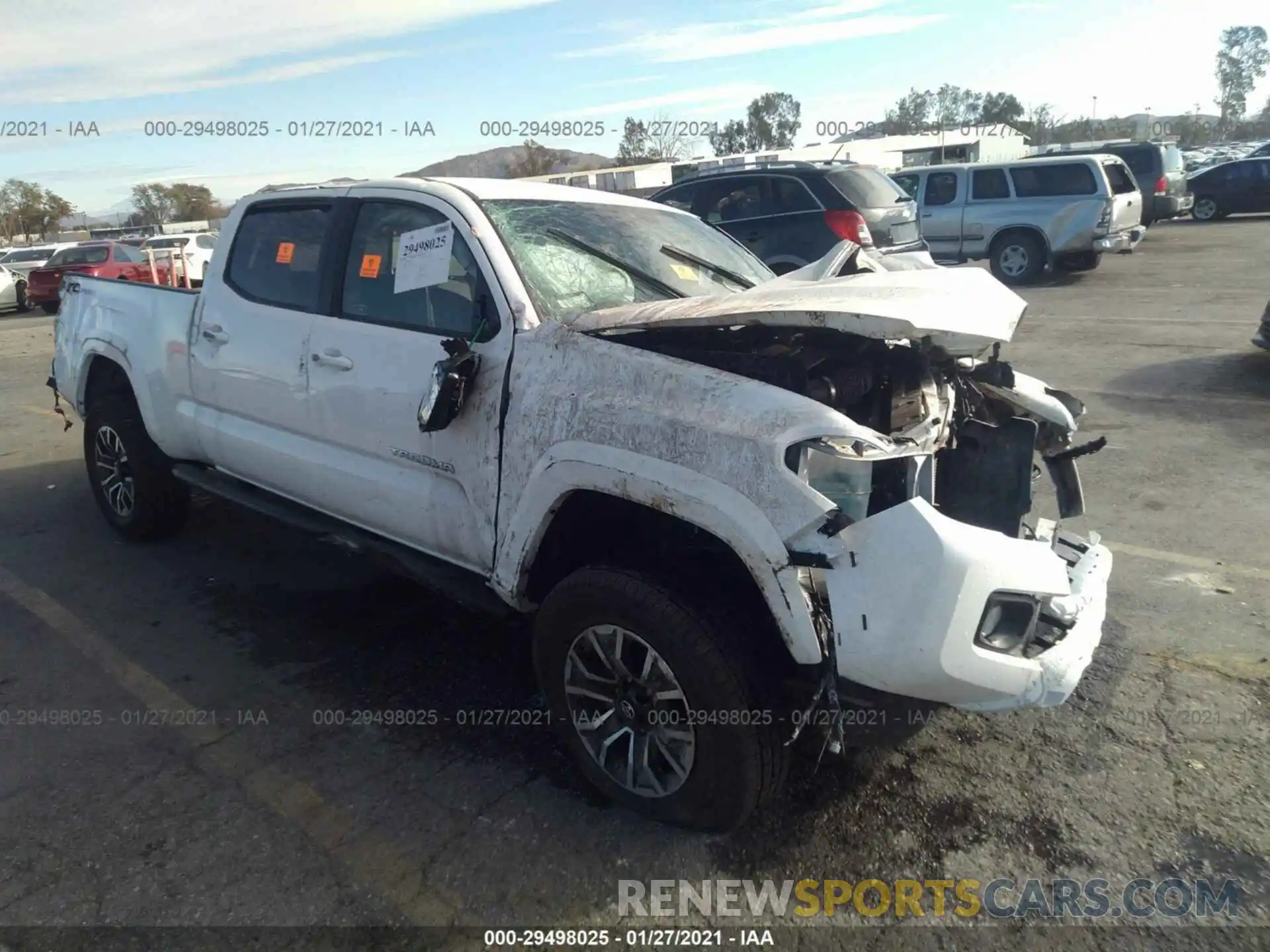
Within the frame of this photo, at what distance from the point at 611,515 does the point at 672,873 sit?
1110 millimetres

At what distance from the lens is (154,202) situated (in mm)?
57188

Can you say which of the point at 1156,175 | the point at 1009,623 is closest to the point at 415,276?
the point at 1009,623

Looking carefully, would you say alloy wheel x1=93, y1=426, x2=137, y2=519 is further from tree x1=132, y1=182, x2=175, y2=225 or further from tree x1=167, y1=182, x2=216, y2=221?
tree x1=132, y1=182, x2=175, y2=225

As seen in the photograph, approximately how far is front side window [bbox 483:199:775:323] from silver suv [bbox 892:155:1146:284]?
12172 millimetres

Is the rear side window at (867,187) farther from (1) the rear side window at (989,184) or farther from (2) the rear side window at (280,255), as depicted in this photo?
(2) the rear side window at (280,255)

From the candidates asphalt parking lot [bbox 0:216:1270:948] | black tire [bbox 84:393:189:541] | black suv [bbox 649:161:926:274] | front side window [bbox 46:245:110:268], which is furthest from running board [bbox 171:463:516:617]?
front side window [bbox 46:245:110:268]

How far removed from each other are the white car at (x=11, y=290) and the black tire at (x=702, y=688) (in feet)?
79.1

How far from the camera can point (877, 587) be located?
2.41 meters

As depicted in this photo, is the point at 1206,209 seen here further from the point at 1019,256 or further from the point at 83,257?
the point at 83,257

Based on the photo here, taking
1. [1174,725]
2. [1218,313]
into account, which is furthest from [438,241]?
[1218,313]

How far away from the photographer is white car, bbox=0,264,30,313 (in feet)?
72.2

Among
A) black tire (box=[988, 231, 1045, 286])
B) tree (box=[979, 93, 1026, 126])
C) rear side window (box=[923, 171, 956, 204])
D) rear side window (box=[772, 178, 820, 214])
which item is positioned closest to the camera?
rear side window (box=[772, 178, 820, 214])

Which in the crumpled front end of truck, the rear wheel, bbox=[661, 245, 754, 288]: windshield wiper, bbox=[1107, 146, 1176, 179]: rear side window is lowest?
the crumpled front end of truck

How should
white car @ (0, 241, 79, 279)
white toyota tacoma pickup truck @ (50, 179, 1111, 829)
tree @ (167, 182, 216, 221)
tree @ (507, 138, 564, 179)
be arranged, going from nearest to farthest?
white toyota tacoma pickup truck @ (50, 179, 1111, 829) < white car @ (0, 241, 79, 279) < tree @ (507, 138, 564, 179) < tree @ (167, 182, 216, 221)
